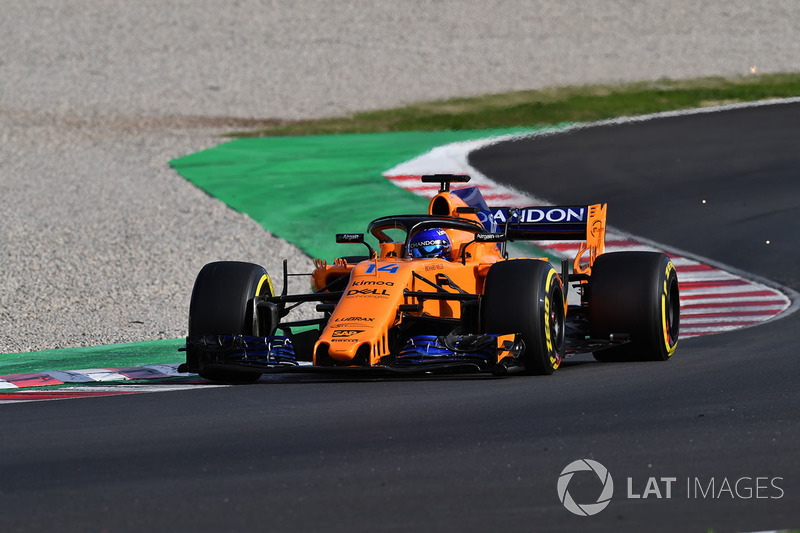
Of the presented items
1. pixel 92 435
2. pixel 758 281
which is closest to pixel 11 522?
pixel 92 435

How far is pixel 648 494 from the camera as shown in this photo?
18.0 ft

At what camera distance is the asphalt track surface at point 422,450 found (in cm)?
525

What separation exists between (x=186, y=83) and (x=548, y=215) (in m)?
23.2

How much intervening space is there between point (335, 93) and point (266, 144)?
796 cm

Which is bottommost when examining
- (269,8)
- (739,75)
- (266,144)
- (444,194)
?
(444,194)

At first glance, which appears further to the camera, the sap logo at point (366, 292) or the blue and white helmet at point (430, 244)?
the blue and white helmet at point (430, 244)

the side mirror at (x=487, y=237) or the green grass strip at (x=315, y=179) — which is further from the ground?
the green grass strip at (x=315, y=179)

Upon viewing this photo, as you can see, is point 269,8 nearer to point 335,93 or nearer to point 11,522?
point 335,93

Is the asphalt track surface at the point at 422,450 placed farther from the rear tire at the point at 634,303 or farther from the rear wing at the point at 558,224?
the rear wing at the point at 558,224

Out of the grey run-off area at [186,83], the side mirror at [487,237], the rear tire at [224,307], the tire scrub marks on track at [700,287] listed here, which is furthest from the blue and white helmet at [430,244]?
the grey run-off area at [186,83]

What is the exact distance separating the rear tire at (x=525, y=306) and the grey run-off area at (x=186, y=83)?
505 centimetres

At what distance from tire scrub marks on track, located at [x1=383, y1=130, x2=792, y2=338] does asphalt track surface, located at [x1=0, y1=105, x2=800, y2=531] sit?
6.49ft

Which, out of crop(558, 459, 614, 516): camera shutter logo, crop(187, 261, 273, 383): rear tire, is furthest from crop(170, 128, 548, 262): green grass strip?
crop(558, 459, 614, 516): camera shutter logo

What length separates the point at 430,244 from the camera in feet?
33.5
